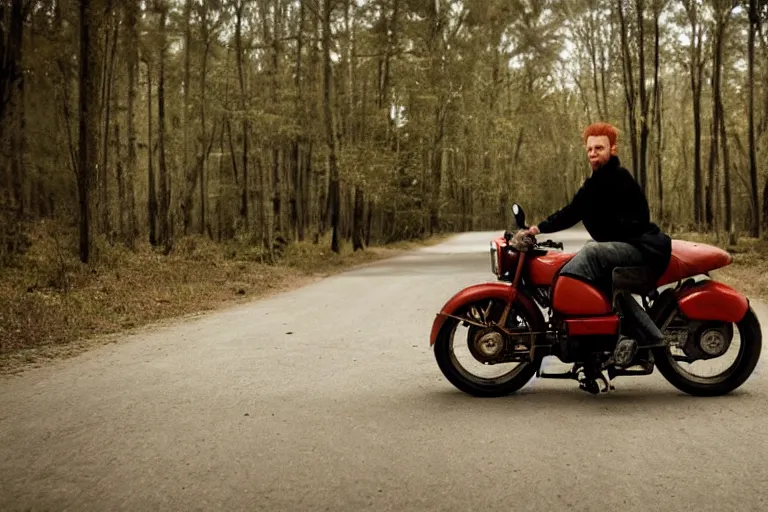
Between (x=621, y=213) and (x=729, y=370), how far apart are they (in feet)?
4.97

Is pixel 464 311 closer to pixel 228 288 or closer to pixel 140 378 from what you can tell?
pixel 140 378

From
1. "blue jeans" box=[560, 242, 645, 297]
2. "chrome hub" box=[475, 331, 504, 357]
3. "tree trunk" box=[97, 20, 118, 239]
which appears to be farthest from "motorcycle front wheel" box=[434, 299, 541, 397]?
"tree trunk" box=[97, 20, 118, 239]

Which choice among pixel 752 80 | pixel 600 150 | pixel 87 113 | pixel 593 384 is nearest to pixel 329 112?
pixel 87 113

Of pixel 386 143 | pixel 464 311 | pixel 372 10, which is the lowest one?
pixel 464 311

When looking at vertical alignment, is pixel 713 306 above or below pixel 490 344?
above

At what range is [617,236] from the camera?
526 centimetres

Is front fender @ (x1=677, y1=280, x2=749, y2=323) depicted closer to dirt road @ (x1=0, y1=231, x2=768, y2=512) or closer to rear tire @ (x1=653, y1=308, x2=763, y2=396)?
rear tire @ (x1=653, y1=308, x2=763, y2=396)

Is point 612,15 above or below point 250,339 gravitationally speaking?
above

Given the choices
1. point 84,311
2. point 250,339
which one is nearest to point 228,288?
point 84,311

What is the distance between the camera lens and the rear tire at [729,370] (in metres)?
5.29

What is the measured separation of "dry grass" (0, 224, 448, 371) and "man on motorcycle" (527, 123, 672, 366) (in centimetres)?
586

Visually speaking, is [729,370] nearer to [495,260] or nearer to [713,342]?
[713,342]

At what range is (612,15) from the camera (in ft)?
101

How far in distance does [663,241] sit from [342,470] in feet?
9.70
